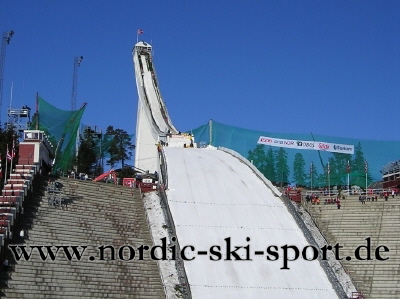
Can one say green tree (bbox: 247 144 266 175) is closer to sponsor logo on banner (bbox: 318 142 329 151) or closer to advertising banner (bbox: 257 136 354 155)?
advertising banner (bbox: 257 136 354 155)

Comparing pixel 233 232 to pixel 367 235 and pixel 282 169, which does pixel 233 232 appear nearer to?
pixel 367 235

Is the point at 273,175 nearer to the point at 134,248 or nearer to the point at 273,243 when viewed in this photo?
the point at 273,243

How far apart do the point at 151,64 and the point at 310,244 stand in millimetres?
32579

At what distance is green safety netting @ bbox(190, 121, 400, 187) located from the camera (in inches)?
1692

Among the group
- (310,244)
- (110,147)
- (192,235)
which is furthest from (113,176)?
(110,147)

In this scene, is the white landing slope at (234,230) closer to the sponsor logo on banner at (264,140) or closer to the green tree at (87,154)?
the sponsor logo on banner at (264,140)

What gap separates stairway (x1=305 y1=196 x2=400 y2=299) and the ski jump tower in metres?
18.8

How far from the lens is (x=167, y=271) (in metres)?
26.9

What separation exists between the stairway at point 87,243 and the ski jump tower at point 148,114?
18.7 meters

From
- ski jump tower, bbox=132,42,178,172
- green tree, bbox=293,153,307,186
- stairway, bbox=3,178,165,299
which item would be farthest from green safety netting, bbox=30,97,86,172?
green tree, bbox=293,153,307,186

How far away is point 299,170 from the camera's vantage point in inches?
1725

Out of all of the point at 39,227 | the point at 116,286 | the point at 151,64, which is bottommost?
the point at 116,286

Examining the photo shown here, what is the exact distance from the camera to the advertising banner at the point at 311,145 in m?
44.2

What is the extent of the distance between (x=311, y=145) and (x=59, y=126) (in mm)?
15868
